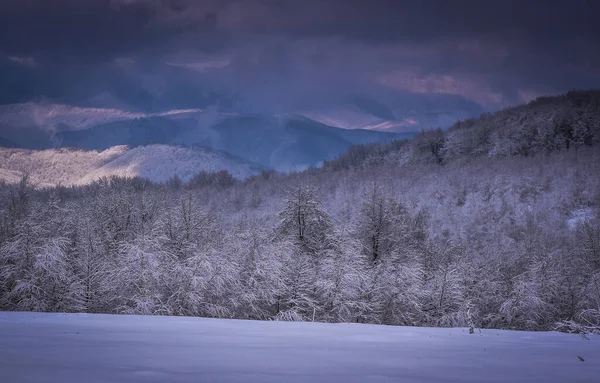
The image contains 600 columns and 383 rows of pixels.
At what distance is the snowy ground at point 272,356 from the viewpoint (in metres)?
6.83

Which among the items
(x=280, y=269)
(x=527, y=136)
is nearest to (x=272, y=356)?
(x=280, y=269)

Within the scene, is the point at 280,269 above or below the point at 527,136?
below

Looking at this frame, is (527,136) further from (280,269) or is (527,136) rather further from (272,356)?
(272,356)

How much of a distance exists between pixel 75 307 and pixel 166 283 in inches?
246

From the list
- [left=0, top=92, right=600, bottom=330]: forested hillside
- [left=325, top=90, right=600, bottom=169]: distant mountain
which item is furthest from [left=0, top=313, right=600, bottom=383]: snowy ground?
[left=325, top=90, right=600, bottom=169]: distant mountain

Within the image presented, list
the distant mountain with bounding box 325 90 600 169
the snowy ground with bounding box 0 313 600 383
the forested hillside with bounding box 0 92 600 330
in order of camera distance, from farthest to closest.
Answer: the distant mountain with bounding box 325 90 600 169
the forested hillside with bounding box 0 92 600 330
the snowy ground with bounding box 0 313 600 383

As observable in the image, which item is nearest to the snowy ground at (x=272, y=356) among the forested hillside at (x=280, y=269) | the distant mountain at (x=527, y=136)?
the forested hillside at (x=280, y=269)

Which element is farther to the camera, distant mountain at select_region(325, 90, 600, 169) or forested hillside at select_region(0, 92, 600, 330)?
distant mountain at select_region(325, 90, 600, 169)

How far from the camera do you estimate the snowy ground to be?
22.4 ft

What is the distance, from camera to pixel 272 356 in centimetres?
837

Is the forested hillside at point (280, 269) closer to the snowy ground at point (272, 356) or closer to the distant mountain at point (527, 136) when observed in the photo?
the snowy ground at point (272, 356)

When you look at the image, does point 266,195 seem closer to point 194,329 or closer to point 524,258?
point 524,258

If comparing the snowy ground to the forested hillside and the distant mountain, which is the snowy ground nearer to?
the forested hillside

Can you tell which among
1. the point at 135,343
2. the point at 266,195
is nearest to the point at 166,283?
the point at 135,343
